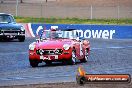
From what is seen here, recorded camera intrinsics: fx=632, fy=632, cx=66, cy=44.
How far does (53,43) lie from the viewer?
20.3 metres

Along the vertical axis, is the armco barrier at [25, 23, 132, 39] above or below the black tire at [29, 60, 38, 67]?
below

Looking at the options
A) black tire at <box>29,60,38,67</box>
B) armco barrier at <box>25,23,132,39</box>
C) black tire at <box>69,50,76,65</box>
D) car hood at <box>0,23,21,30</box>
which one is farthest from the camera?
armco barrier at <box>25,23,132,39</box>

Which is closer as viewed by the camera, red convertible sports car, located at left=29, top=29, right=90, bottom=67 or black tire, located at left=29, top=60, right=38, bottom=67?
red convertible sports car, located at left=29, top=29, right=90, bottom=67

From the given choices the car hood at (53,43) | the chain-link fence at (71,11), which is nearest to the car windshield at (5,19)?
the car hood at (53,43)

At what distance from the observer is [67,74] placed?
17297mm

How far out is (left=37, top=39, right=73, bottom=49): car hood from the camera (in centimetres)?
2008

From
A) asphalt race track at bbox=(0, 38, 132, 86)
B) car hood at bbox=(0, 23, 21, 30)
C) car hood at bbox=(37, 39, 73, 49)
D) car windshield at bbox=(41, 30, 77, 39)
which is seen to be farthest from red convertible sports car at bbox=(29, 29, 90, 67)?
car hood at bbox=(0, 23, 21, 30)

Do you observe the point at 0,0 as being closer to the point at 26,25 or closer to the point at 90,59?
the point at 26,25

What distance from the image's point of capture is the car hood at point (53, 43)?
20.1 meters

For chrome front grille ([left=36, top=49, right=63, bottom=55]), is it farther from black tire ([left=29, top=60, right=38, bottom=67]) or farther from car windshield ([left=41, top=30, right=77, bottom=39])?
car windshield ([left=41, top=30, right=77, bottom=39])

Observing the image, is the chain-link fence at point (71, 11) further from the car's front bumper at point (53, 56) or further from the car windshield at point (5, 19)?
the car's front bumper at point (53, 56)

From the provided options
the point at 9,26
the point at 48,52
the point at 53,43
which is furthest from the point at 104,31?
the point at 48,52

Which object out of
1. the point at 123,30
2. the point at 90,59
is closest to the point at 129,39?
the point at 123,30

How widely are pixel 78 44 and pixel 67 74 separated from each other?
164 inches
